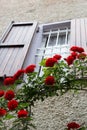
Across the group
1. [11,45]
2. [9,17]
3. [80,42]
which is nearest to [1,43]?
[11,45]

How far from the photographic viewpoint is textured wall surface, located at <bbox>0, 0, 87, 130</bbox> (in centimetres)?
324

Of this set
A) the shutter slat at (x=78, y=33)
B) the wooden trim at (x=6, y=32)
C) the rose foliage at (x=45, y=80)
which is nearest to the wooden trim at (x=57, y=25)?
the shutter slat at (x=78, y=33)

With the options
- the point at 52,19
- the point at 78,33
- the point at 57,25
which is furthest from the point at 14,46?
the point at 52,19

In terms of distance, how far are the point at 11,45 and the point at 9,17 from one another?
7.79 feet

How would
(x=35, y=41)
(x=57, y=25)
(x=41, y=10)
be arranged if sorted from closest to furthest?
(x=35, y=41) → (x=57, y=25) → (x=41, y=10)

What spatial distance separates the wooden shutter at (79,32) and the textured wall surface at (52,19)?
26.2 inches

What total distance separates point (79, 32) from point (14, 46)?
52.8 inches

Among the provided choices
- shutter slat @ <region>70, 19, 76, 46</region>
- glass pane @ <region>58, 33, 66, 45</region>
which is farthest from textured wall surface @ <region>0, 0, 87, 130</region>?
glass pane @ <region>58, 33, 66, 45</region>

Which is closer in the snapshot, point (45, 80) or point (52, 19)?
point (45, 80)

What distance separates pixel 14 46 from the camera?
5.22 meters

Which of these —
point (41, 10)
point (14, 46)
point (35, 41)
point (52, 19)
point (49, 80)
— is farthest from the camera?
point (41, 10)

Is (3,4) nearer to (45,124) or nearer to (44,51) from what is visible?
(44,51)

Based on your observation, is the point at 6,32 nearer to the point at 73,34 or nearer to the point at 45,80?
the point at 73,34

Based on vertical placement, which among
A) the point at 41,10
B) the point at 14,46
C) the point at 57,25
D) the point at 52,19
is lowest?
the point at 14,46
